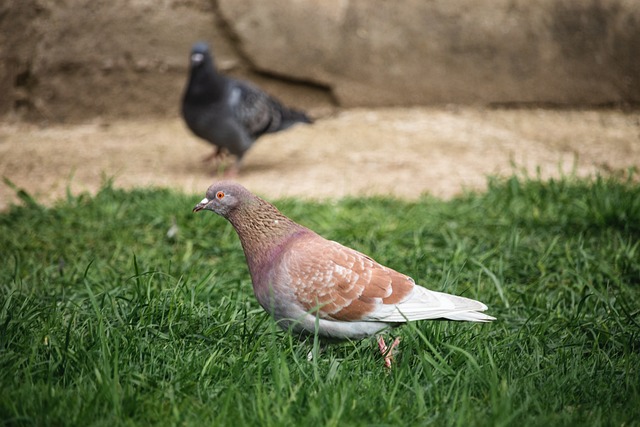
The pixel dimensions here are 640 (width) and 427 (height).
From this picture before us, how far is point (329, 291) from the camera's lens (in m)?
2.68

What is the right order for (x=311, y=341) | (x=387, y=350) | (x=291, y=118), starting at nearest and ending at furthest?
(x=387, y=350)
(x=311, y=341)
(x=291, y=118)

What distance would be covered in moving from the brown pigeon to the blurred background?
167 inches

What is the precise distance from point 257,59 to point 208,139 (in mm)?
1676

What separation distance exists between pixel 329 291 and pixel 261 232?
0.35m

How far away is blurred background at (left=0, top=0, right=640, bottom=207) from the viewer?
7.33 m

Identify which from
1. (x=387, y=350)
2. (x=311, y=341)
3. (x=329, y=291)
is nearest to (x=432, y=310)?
(x=387, y=350)

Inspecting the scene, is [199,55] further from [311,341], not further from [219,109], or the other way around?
[311,341]

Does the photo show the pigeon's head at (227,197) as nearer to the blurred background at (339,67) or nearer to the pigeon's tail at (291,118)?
the pigeon's tail at (291,118)

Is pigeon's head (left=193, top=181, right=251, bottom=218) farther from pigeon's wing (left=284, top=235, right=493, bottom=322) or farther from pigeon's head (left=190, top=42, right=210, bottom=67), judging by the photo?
pigeon's head (left=190, top=42, right=210, bottom=67)

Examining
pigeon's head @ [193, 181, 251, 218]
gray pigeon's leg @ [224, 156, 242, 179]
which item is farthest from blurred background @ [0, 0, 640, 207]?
pigeon's head @ [193, 181, 251, 218]

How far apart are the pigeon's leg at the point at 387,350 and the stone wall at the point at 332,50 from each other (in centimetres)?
532

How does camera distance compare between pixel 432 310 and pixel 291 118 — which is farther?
pixel 291 118

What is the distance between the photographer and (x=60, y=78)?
759 centimetres

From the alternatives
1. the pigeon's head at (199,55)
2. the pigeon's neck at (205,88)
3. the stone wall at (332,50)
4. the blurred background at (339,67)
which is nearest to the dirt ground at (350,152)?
the blurred background at (339,67)
